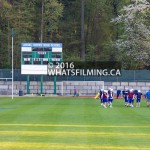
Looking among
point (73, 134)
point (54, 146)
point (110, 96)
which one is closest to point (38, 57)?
point (110, 96)

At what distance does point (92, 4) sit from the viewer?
247ft

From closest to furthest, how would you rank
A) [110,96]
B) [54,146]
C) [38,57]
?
1. [54,146]
2. [110,96]
3. [38,57]

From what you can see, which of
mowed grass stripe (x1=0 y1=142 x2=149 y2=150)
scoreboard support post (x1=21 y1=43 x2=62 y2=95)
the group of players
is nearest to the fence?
scoreboard support post (x1=21 y1=43 x2=62 y2=95)

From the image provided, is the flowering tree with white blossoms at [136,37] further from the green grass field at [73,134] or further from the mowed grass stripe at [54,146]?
the mowed grass stripe at [54,146]

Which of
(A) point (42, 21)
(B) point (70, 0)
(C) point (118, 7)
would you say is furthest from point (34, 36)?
(C) point (118, 7)

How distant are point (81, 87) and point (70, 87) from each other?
123 cm

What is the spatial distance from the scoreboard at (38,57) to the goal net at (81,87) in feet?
19.3

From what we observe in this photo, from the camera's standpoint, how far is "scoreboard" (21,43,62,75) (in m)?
49.6

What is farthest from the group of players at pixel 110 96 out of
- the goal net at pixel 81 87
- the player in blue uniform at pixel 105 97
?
the goal net at pixel 81 87

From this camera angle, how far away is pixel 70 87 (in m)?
55.3

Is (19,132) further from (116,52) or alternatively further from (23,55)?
(116,52)

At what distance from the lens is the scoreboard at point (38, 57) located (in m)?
49.6

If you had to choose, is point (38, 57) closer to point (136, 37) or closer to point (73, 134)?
point (136, 37)

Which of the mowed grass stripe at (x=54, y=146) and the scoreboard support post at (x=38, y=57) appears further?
the scoreboard support post at (x=38, y=57)
